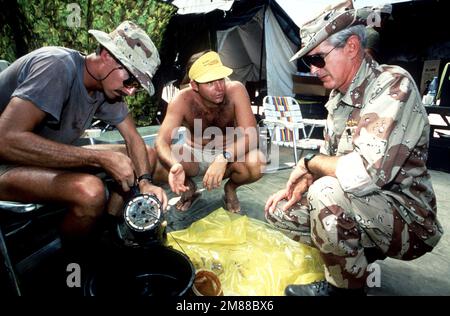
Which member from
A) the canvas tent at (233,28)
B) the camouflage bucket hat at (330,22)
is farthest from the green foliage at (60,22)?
the camouflage bucket hat at (330,22)

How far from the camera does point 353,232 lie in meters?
1.74

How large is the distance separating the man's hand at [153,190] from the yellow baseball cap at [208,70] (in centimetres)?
136

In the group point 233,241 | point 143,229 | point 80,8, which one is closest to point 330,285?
point 233,241

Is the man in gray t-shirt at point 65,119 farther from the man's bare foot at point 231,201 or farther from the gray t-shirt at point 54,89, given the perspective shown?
the man's bare foot at point 231,201

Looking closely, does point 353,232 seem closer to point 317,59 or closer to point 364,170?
point 364,170

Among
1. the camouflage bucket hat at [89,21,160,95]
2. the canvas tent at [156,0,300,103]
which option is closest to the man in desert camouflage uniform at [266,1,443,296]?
the camouflage bucket hat at [89,21,160,95]

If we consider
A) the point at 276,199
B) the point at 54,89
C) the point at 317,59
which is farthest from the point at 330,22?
the point at 54,89

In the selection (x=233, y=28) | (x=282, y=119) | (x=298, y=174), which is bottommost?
(x=282, y=119)

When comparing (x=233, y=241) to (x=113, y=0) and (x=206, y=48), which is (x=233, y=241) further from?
(x=206, y=48)

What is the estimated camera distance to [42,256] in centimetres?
202

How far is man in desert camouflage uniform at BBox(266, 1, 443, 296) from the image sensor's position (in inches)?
62.7

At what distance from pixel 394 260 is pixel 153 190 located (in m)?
2.19

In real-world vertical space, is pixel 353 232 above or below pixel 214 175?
above
